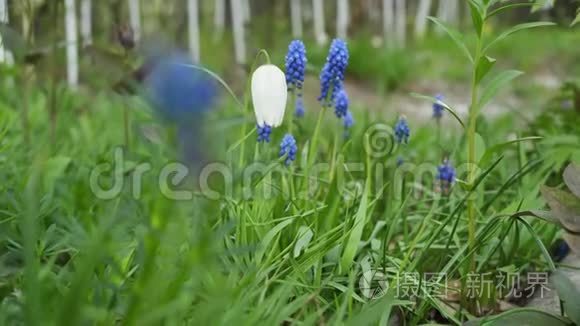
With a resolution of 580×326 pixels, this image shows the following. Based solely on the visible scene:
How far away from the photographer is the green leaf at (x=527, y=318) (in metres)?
1.21

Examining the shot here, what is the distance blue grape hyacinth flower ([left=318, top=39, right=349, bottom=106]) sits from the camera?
63.7 inches

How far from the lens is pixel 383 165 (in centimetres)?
198

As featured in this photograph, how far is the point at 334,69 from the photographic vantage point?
1665mm

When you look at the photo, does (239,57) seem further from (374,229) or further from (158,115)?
(158,115)

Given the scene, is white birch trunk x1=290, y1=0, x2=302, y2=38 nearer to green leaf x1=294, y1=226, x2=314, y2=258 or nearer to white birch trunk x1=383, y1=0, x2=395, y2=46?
white birch trunk x1=383, y1=0, x2=395, y2=46

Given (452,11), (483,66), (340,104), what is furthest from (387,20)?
(483,66)

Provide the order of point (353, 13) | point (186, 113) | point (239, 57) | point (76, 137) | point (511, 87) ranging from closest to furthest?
point (186, 113) < point (76, 137) < point (511, 87) < point (239, 57) < point (353, 13)

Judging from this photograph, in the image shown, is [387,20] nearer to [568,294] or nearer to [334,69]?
[334,69]

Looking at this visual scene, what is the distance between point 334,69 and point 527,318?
70 centimetres

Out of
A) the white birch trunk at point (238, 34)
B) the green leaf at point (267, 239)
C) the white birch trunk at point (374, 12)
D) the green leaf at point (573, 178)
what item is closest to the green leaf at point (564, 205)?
the green leaf at point (573, 178)

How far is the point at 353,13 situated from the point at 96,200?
7.67 m

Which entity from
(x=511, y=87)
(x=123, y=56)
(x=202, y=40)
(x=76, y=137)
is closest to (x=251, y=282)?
(x=123, y=56)

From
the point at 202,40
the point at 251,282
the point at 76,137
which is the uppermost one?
the point at 202,40

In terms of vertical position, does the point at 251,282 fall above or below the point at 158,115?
below
